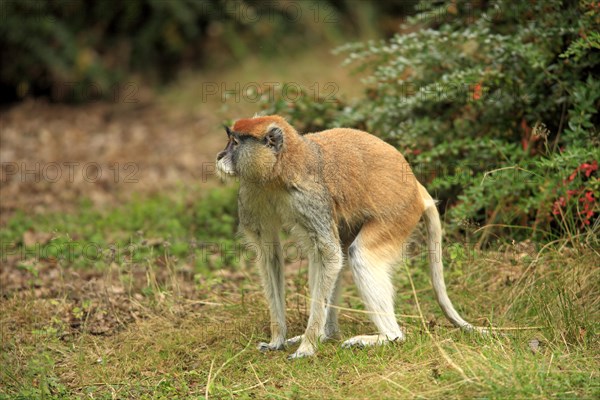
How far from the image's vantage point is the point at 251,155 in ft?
13.3

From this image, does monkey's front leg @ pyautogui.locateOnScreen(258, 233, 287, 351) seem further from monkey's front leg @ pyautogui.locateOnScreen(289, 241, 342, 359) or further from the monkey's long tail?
the monkey's long tail

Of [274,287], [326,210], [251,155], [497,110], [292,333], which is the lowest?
[292,333]

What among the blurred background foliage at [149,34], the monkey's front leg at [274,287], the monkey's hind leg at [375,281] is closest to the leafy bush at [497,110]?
the monkey's hind leg at [375,281]

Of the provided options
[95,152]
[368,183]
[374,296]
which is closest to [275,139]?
[368,183]

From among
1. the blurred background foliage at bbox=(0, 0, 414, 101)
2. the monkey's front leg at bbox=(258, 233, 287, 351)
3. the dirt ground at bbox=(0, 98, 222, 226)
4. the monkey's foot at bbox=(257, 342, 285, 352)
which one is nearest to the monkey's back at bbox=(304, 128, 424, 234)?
the monkey's front leg at bbox=(258, 233, 287, 351)

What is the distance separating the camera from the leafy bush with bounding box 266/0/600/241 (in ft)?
16.3

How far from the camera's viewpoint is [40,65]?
1070 centimetres

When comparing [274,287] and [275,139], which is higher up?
[275,139]

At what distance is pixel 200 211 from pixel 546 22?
10.7 feet

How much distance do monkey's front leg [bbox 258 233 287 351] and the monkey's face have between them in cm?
47

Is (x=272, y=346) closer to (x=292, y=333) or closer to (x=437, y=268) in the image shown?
(x=292, y=333)

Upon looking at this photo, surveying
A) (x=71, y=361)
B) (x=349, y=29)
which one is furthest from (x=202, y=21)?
(x=71, y=361)

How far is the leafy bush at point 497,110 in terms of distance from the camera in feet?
16.3

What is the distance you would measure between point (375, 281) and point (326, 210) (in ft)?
1.57
